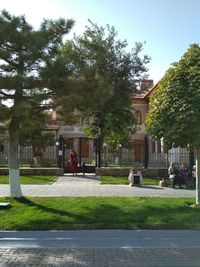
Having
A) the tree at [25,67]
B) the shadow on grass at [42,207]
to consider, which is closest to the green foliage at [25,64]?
the tree at [25,67]

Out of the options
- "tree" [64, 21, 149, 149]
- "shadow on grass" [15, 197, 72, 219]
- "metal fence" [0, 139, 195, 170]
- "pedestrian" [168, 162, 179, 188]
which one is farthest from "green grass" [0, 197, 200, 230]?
"tree" [64, 21, 149, 149]

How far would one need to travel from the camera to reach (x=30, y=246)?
10102 millimetres

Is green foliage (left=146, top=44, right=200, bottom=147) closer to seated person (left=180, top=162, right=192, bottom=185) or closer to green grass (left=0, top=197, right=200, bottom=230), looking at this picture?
green grass (left=0, top=197, right=200, bottom=230)

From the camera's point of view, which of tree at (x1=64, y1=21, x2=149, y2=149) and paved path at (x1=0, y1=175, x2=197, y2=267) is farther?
tree at (x1=64, y1=21, x2=149, y2=149)

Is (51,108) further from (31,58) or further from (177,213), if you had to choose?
(177,213)

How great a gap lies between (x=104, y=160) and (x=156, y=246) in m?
22.3

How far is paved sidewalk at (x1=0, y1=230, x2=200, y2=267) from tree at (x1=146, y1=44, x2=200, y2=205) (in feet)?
10.9

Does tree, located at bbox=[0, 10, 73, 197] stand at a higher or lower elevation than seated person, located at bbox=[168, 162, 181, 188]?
higher

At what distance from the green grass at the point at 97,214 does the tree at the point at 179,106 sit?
165 cm

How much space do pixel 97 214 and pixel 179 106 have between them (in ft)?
12.0

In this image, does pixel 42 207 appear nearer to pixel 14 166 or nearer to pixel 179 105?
pixel 14 166

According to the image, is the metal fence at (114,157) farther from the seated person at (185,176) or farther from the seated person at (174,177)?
the seated person at (174,177)

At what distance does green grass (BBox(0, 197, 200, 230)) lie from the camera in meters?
12.1

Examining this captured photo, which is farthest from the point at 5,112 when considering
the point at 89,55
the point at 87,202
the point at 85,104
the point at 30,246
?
the point at 89,55
